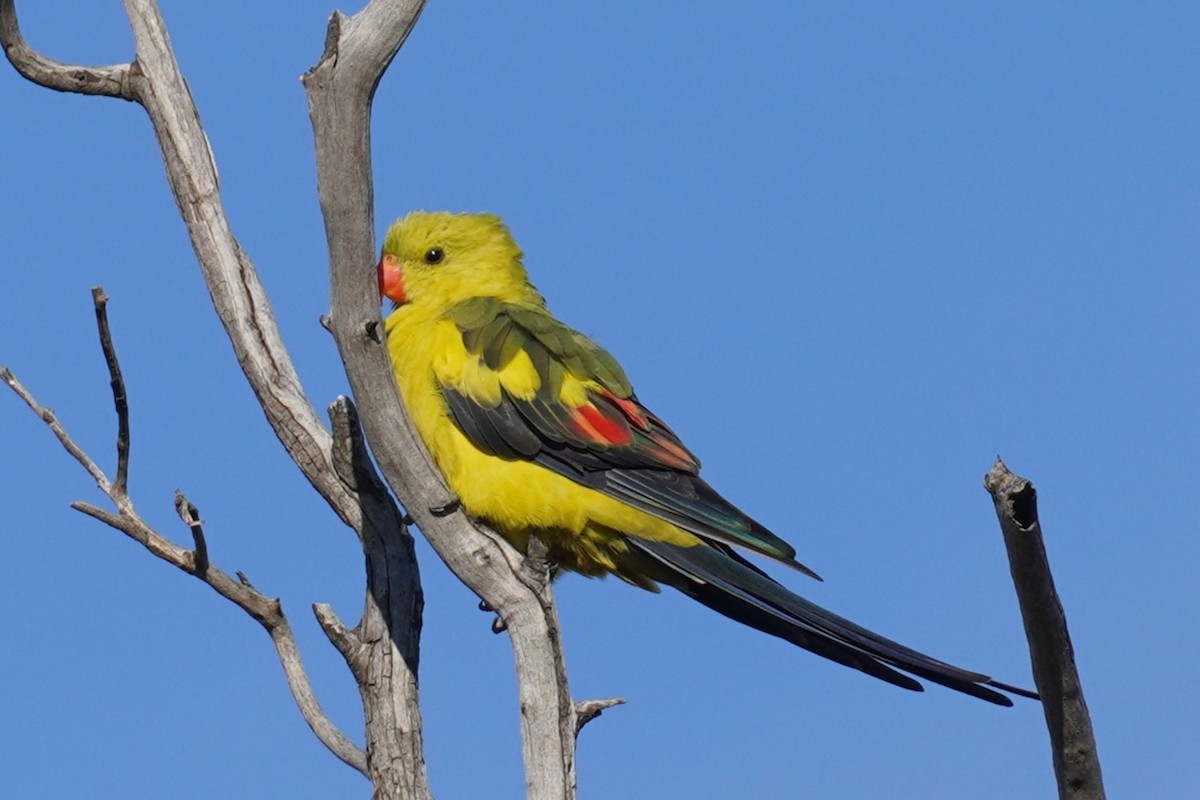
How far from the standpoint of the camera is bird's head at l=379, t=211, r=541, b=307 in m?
5.48

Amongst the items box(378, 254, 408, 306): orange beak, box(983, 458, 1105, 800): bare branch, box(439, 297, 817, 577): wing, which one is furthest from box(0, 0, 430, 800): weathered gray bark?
box(983, 458, 1105, 800): bare branch

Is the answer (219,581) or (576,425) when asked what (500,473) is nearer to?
(576,425)

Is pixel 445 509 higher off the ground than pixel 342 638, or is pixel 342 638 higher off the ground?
pixel 445 509

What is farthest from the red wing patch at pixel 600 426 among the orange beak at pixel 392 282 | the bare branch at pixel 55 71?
the bare branch at pixel 55 71

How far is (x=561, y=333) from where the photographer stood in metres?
5.18

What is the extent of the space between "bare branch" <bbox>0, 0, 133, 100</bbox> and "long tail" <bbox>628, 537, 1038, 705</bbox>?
235 cm

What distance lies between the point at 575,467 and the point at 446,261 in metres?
1.16

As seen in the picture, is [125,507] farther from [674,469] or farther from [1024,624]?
[1024,624]

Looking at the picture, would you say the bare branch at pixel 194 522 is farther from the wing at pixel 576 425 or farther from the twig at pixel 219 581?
the wing at pixel 576 425

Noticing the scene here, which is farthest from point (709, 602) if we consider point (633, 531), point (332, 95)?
point (332, 95)

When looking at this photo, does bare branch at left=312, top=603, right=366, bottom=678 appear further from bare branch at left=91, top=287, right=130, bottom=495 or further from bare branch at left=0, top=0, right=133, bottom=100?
bare branch at left=0, top=0, right=133, bottom=100

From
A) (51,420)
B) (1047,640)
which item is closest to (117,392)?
(51,420)

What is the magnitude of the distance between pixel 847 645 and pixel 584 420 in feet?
4.00

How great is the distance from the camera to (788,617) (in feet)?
14.7
